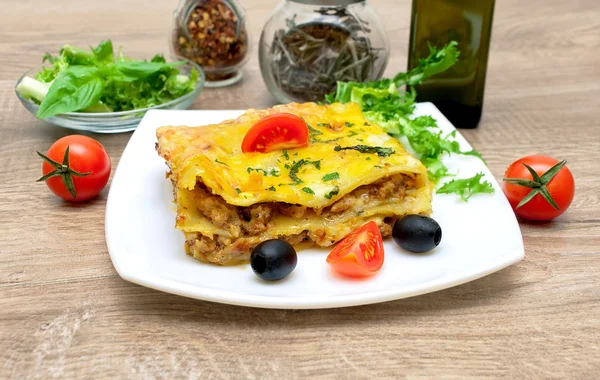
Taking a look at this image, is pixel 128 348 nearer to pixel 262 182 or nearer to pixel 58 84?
pixel 262 182

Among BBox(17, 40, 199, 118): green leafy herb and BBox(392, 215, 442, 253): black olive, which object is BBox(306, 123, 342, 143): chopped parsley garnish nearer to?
BBox(392, 215, 442, 253): black olive

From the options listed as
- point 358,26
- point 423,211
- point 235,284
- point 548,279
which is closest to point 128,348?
point 235,284

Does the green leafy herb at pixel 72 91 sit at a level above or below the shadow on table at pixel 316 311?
above

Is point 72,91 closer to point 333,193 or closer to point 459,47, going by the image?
point 333,193

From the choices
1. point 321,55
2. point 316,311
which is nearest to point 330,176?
point 316,311

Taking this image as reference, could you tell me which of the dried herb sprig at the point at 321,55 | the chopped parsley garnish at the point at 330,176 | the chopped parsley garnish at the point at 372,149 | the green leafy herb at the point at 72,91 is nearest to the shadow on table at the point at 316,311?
the chopped parsley garnish at the point at 330,176

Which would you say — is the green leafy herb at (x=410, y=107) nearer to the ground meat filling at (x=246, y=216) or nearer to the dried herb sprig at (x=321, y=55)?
the dried herb sprig at (x=321, y=55)
